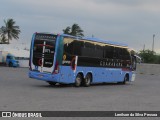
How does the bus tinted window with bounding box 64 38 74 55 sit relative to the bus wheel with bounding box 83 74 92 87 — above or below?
above

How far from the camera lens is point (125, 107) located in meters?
15.5

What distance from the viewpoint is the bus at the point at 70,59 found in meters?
24.9

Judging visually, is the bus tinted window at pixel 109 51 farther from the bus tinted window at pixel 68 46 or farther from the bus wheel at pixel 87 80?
the bus tinted window at pixel 68 46

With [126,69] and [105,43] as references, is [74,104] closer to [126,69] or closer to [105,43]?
[105,43]

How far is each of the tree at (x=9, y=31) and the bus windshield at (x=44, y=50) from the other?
9307 cm

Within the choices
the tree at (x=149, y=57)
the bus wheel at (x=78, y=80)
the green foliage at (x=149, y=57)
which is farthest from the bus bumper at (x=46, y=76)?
the tree at (x=149, y=57)

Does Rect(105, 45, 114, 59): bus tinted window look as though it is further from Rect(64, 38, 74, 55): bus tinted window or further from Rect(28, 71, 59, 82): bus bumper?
Rect(28, 71, 59, 82): bus bumper

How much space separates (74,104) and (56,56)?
9.24 m

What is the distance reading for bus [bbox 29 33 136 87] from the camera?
24938 mm


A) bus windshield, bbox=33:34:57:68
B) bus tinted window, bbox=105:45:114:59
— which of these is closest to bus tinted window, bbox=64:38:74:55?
bus windshield, bbox=33:34:57:68

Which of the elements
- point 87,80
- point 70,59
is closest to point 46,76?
point 70,59

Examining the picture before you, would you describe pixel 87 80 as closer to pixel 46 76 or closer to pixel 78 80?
pixel 78 80

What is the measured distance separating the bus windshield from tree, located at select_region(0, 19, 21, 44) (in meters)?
93.1

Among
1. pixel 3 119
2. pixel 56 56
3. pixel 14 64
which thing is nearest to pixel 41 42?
pixel 56 56
